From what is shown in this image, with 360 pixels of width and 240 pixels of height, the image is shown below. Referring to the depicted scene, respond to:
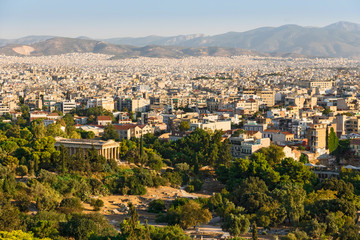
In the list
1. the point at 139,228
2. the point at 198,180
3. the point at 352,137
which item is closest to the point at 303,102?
the point at 352,137

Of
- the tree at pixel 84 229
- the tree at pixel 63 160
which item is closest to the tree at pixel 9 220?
the tree at pixel 84 229

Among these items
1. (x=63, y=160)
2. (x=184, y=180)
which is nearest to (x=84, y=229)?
(x=63, y=160)

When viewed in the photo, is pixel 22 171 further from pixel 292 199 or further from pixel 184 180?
pixel 292 199

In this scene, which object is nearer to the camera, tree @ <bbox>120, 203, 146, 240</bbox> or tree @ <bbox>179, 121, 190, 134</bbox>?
tree @ <bbox>120, 203, 146, 240</bbox>

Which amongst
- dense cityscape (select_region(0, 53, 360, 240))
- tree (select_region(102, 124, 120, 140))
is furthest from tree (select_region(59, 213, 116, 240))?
tree (select_region(102, 124, 120, 140))

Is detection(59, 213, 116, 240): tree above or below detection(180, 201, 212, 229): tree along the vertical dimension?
above

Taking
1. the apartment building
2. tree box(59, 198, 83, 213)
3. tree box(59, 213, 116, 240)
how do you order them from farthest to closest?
the apartment building, tree box(59, 198, 83, 213), tree box(59, 213, 116, 240)

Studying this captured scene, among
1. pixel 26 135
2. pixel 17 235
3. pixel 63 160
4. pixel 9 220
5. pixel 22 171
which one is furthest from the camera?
pixel 26 135

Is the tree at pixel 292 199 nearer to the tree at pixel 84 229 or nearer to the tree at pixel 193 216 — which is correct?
the tree at pixel 193 216

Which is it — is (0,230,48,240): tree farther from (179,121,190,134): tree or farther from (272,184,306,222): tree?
(179,121,190,134): tree
